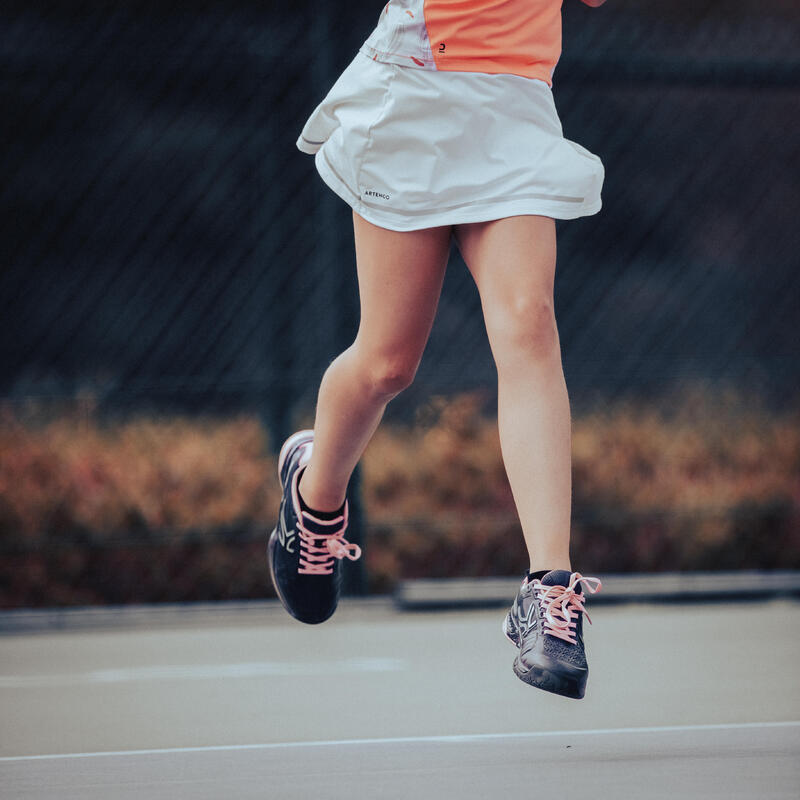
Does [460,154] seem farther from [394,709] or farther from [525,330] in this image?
[394,709]

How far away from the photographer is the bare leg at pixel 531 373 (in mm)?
2021

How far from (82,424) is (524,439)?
291 cm

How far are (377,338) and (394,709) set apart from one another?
3.36ft

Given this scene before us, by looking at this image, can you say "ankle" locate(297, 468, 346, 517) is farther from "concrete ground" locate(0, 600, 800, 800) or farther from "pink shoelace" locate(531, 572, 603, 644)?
"pink shoelace" locate(531, 572, 603, 644)

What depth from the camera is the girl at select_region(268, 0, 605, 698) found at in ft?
6.67

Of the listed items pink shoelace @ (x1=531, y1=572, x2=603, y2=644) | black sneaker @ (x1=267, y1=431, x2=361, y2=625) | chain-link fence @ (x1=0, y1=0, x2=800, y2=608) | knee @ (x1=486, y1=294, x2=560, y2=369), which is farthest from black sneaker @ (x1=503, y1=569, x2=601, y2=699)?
chain-link fence @ (x1=0, y1=0, x2=800, y2=608)

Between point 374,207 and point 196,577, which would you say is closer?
point 374,207

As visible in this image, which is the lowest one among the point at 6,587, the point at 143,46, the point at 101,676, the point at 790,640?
the point at 6,587

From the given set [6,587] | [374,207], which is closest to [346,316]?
[6,587]

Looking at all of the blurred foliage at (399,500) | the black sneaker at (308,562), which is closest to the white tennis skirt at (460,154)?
the black sneaker at (308,562)

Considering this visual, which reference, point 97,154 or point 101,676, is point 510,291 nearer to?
point 101,676

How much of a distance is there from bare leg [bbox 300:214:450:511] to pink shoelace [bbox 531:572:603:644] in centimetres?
50

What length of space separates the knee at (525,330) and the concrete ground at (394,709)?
686 millimetres

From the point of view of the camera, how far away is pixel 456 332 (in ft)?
15.9
